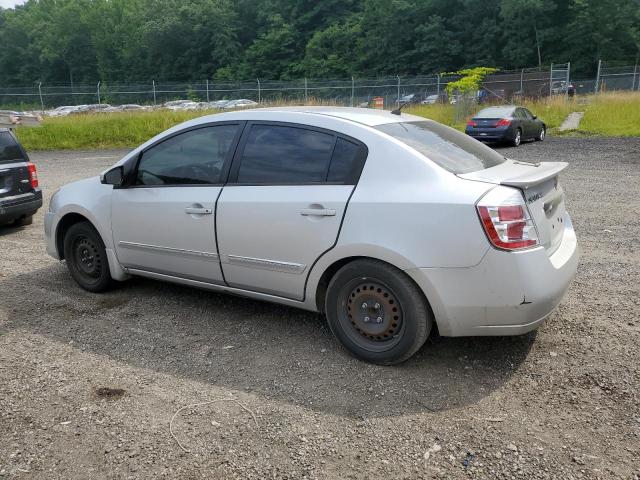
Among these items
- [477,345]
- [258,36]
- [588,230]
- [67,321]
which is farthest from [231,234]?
[258,36]

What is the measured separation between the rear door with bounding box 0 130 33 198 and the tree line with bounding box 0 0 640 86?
60.2m

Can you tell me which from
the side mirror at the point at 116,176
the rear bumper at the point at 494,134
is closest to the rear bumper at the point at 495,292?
the side mirror at the point at 116,176

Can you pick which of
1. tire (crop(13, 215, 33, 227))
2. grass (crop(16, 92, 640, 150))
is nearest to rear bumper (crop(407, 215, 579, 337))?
tire (crop(13, 215, 33, 227))

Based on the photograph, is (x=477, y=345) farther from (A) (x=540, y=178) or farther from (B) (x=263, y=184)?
(B) (x=263, y=184)

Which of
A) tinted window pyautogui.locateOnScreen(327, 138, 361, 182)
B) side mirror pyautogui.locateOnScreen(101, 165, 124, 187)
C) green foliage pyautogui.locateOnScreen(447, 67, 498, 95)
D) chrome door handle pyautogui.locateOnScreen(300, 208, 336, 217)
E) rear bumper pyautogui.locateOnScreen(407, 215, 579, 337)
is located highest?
green foliage pyautogui.locateOnScreen(447, 67, 498, 95)

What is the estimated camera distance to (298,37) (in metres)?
78.1

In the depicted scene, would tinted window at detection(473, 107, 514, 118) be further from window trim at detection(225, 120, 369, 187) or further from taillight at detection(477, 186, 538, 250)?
Answer: taillight at detection(477, 186, 538, 250)

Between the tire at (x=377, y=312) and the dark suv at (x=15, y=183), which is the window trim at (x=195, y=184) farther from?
the dark suv at (x=15, y=183)

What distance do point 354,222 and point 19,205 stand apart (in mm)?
6099

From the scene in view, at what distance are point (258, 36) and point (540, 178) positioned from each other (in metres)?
85.6

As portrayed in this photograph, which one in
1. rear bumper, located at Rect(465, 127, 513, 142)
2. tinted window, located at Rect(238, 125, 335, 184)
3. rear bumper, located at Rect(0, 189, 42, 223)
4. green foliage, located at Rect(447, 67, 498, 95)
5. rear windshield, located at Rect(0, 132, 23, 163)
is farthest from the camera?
green foliage, located at Rect(447, 67, 498, 95)

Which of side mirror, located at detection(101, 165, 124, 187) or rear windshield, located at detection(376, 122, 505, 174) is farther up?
rear windshield, located at detection(376, 122, 505, 174)

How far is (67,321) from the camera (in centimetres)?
460

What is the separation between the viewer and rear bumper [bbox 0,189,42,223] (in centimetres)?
757
